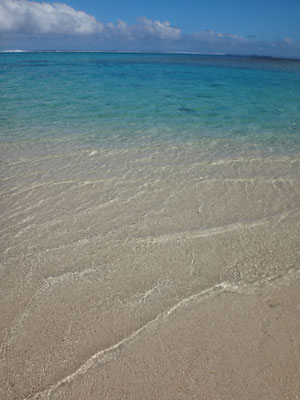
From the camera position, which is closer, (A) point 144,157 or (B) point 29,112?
(A) point 144,157

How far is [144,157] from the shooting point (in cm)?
607

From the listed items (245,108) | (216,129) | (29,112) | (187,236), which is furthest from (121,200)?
(245,108)

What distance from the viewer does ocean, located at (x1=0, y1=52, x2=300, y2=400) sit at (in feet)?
6.83

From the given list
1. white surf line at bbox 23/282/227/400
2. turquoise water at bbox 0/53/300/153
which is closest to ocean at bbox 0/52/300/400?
white surf line at bbox 23/282/227/400

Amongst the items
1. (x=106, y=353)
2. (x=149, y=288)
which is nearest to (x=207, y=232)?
(x=149, y=288)

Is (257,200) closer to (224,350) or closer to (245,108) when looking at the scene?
(224,350)

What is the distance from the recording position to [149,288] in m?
2.75

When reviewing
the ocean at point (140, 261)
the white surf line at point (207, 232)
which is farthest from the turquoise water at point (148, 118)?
the white surf line at point (207, 232)

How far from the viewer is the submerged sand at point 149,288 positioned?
6.63ft

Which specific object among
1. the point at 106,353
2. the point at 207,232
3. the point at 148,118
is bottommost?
the point at 106,353

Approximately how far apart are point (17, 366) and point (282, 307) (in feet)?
7.56

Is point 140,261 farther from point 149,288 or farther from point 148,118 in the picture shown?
point 148,118

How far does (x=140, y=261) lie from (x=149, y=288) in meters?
0.41

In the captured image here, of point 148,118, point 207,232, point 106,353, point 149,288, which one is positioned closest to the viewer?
point 106,353
